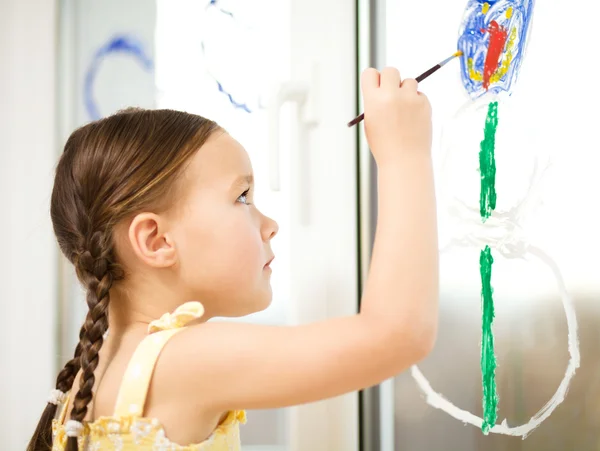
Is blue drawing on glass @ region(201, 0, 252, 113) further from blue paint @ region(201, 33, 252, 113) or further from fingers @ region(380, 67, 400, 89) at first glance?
fingers @ region(380, 67, 400, 89)

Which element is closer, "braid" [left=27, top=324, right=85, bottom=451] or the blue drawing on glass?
"braid" [left=27, top=324, right=85, bottom=451]

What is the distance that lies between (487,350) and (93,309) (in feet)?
1.59

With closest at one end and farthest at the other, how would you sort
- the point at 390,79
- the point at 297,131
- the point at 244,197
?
the point at 390,79 < the point at 244,197 < the point at 297,131

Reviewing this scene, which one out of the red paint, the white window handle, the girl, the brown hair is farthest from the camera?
the white window handle

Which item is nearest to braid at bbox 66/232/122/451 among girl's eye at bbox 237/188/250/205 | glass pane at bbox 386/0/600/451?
girl's eye at bbox 237/188/250/205

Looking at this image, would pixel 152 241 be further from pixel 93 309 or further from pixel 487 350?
pixel 487 350

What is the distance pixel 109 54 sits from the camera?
1.23 m

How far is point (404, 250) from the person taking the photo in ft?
1.98

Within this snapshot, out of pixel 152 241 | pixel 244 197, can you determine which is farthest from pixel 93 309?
pixel 244 197

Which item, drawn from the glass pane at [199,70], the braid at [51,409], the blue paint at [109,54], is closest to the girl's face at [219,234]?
the braid at [51,409]

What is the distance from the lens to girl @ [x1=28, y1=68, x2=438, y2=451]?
596 millimetres

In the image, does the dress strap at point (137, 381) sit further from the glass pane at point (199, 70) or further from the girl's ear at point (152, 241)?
the glass pane at point (199, 70)

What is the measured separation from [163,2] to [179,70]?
132mm

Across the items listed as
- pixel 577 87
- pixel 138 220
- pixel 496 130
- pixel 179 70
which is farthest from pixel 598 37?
pixel 179 70
